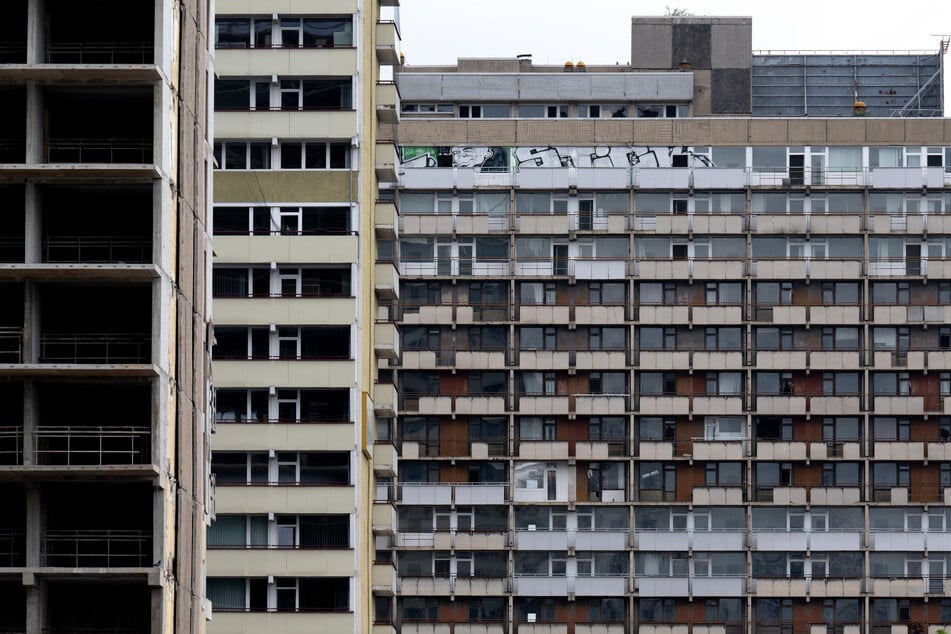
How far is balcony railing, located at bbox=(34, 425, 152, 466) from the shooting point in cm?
5828

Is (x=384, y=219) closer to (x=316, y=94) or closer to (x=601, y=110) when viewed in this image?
(x=316, y=94)

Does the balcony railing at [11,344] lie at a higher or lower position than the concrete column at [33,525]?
higher

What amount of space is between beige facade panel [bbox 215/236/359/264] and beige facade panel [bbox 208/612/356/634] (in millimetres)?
11316

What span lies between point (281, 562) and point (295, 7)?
18.1 meters

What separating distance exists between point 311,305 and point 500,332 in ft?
154

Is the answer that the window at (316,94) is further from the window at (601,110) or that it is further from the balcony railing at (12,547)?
the window at (601,110)

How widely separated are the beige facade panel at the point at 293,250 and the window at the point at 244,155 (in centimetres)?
243

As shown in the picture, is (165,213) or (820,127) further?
(820,127)

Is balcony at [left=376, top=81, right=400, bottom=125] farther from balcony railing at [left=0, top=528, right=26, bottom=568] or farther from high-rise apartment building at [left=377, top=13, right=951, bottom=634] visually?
high-rise apartment building at [left=377, top=13, right=951, bottom=634]

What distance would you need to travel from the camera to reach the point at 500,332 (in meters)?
131

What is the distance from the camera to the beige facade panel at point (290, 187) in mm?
85250

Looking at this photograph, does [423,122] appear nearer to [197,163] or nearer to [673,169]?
[673,169]

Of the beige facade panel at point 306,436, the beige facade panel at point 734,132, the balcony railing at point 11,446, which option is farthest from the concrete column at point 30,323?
the beige facade panel at point 734,132

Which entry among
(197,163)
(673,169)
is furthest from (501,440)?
(197,163)
